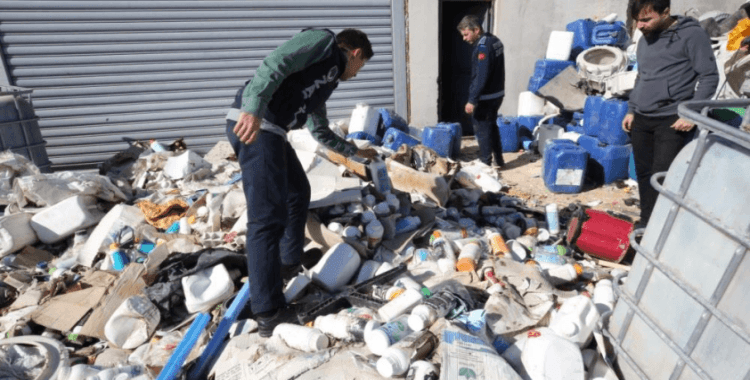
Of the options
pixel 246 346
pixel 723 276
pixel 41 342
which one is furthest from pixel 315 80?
A: pixel 41 342

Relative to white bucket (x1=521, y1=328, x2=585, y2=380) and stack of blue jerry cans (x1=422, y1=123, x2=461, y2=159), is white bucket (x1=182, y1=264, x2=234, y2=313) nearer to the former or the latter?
white bucket (x1=521, y1=328, x2=585, y2=380)

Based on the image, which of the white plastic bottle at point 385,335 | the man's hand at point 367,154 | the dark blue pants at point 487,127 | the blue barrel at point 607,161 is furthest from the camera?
the dark blue pants at point 487,127

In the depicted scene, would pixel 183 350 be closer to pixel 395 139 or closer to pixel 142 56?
pixel 395 139

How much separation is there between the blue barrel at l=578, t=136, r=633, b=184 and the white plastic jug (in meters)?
3.73

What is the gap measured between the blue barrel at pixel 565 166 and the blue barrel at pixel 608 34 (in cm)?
300

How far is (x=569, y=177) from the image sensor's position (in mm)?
5117

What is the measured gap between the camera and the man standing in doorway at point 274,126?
6.77 feet

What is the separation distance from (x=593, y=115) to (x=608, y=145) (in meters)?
0.50

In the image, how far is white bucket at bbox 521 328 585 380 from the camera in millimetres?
1715

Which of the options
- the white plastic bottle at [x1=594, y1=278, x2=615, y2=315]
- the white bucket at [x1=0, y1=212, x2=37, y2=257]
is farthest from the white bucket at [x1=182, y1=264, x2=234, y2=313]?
the white plastic bottle at [x1=594, y1=278, x2=615, y2=315]

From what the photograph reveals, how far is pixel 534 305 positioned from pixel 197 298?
194 centimetres

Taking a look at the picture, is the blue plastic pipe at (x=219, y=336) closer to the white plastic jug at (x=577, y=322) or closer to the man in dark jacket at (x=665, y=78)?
the white plastic jug at (x=577, y=322)

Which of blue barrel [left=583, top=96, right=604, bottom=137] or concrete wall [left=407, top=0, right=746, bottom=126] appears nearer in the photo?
blue barrel [left=583, top=96, right=604, bottom=137]

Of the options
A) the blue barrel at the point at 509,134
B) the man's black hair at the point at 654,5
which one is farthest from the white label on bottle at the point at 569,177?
the man's black hair at the point at 654,5
